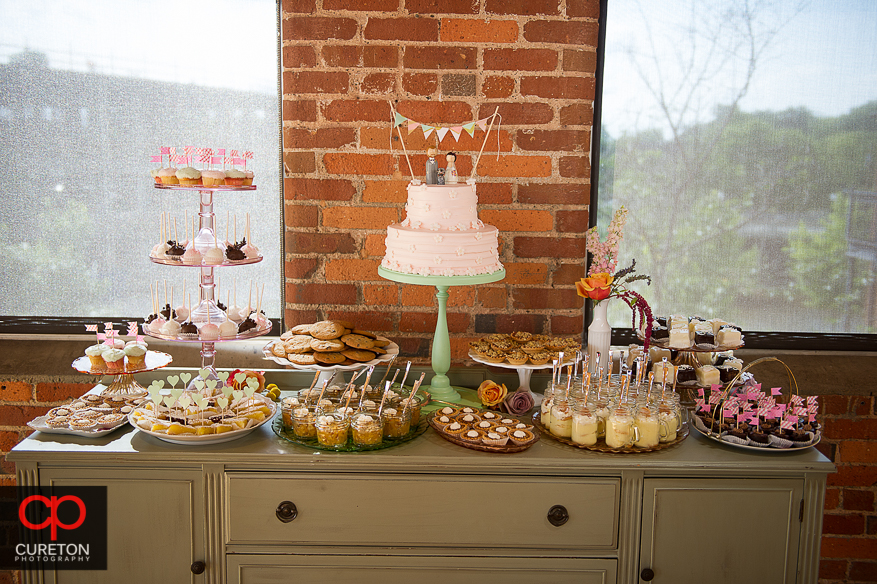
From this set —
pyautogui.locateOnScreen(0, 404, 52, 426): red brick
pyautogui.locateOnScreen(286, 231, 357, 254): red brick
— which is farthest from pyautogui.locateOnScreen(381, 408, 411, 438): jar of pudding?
pyautogui.locateOnScreen(0, 404, 52, 426): red brick

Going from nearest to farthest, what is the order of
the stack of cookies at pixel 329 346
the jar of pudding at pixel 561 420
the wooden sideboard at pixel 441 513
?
1. the wooden sideboard at pixel 441 513
2. the jar of pudding at pixel 561 420
3. the stack of cookies at pixel 329 346

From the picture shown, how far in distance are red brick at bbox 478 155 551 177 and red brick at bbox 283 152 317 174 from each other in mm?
646

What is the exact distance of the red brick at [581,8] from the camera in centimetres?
248

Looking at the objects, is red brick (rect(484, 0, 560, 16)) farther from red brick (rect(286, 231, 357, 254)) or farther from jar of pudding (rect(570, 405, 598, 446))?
jar of pudding (rect(570, 405, 598, 446))

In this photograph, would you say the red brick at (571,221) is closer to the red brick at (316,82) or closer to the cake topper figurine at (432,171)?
the cake topper figurine at (432,171)

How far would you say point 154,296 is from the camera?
2762 millimetres

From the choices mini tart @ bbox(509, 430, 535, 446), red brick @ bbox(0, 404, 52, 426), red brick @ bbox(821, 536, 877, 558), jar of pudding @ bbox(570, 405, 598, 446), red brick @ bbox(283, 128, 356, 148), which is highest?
red brick @ bbox(283, 128, 356, 148)

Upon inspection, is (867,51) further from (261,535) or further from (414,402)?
(261,535)

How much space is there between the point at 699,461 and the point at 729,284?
1.07m

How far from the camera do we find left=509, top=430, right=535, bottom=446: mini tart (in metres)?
2.03

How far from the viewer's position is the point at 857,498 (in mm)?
2762

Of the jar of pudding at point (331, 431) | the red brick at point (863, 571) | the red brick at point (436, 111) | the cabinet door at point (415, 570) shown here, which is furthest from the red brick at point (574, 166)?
the red brick at point (863, 571)

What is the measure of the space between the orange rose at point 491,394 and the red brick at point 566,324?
0.47m

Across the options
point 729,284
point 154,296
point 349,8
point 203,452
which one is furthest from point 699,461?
point 154,296
